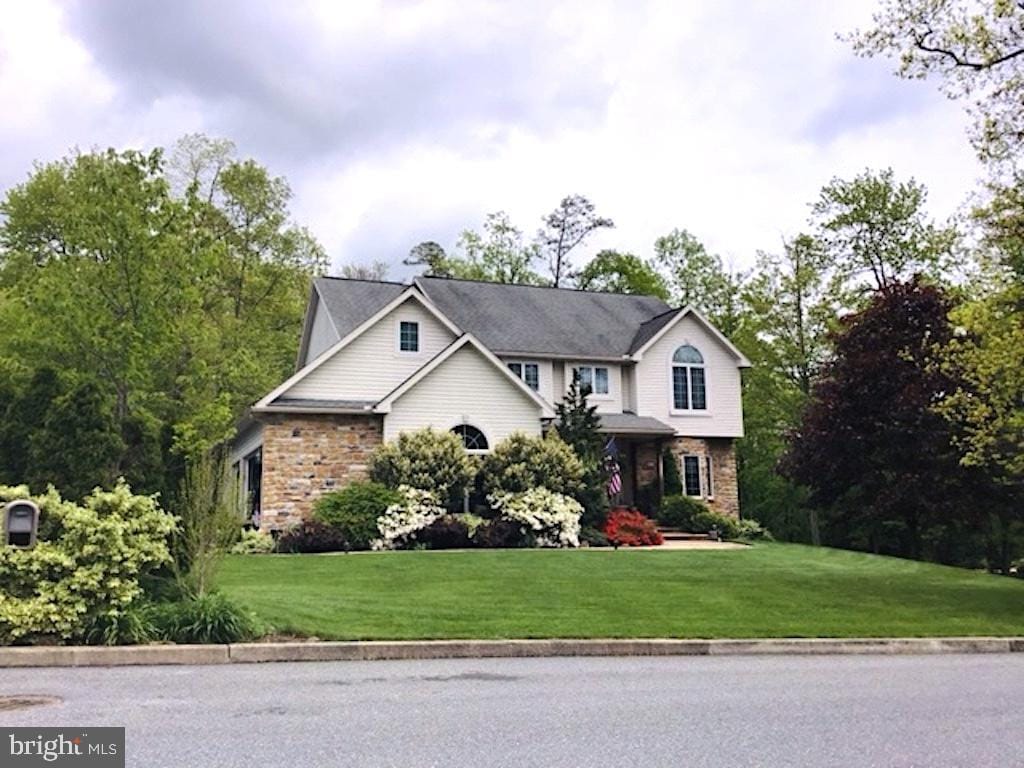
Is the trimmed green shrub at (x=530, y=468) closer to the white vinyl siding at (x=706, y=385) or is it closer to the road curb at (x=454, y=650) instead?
the white vinyl siding at (x=706, y=385)

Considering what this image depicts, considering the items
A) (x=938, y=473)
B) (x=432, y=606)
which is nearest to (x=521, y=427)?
(x=938, y=473)

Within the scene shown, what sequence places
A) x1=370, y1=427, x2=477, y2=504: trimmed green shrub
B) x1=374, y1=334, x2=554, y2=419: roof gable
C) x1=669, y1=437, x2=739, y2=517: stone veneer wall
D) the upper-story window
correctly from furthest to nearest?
1. x1=669, y1=437, x2=739, y2=517: stone veneer wall
2. the upper-story window
3. x1=374, y1=334, x2=554, y2=419: roof gable
4. x1=370, y1=427, x2=477, y2=504: trimmed green shrub

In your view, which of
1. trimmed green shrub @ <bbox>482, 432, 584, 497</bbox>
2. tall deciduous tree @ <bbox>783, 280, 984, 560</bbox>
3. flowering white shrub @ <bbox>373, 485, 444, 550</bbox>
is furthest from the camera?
trimmed green shrub @ <bbox>482, 432, 584, 497</bbox>

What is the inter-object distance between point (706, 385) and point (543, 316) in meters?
5.87

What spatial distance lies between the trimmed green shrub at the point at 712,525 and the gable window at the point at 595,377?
5.27 metres

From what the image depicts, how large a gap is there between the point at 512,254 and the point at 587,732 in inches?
1740

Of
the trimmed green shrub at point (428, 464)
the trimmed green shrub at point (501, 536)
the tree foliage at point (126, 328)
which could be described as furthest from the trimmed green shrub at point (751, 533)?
the tree foliage at point (126, 328)

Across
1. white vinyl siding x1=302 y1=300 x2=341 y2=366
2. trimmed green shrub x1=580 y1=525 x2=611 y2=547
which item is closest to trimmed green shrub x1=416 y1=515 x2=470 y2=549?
trimmed green shrub x1=580 y1=525 x2=611 y2=547

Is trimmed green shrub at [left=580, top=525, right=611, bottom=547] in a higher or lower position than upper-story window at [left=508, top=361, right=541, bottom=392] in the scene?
lower

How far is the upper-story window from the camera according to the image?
30078 millimetres

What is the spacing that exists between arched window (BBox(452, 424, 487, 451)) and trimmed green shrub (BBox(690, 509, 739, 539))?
6.91 m

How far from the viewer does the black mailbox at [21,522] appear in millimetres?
9953

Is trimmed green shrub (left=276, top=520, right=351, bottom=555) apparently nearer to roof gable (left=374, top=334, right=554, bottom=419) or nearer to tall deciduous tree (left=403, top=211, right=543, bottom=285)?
roof gable (left=374, top=334, right=554, bottom=419)
